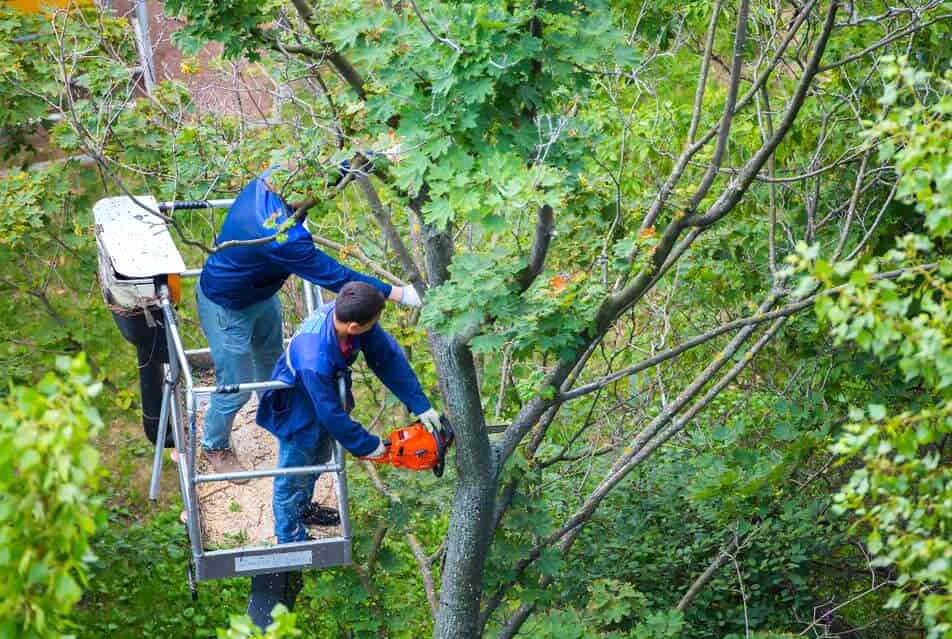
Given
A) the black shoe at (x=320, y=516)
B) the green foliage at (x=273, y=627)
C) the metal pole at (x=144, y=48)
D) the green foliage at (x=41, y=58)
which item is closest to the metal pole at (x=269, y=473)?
the black shoe at (x=320, y=516)

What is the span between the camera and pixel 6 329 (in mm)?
9516

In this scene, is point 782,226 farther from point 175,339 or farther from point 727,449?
point 175,339

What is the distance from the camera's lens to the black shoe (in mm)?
6723

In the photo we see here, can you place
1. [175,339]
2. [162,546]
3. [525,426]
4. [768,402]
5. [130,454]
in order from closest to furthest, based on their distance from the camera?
[525,426]
[175,339]
[768,402]
[162,546]
[130,454]

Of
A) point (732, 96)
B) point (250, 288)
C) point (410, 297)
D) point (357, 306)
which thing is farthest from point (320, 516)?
point (732, 96)

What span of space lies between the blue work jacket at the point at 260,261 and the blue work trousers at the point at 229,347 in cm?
11

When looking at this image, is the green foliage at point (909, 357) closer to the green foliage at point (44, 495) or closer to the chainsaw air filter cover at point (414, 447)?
the green foliage at point (44, 495)

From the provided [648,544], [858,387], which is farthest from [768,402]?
[648,544]

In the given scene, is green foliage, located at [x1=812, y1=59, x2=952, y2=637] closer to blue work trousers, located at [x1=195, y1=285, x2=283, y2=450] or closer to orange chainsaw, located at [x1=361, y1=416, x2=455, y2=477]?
orange chainsaw, located at [x1=361, y1=416, x2=455, y2=477]

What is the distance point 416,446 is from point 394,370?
414 mm

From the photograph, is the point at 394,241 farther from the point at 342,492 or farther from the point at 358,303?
the point at 342,492

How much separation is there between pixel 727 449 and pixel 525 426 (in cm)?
192

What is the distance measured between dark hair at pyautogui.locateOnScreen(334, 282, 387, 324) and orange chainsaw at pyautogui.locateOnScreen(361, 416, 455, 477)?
0.71 metres

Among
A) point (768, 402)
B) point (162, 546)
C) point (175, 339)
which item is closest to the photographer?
point (175, 339)
